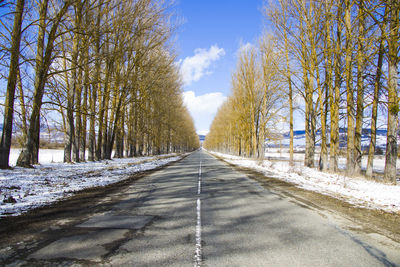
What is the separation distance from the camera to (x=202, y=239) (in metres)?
3.96

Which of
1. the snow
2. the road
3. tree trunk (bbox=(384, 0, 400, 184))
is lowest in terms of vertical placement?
the snow

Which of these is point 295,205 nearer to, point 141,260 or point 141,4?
point 141,260

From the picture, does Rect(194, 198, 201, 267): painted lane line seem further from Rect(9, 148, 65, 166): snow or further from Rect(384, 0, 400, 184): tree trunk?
Rect(9, 148, 65, 166): snow

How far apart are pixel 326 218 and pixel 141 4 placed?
1644cm

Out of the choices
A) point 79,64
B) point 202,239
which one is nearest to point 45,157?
point 79,64

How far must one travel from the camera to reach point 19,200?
21.3 ft

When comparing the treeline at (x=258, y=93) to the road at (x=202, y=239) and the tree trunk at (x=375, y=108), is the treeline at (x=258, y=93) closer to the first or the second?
the tree trunk at (x=375, y=108)

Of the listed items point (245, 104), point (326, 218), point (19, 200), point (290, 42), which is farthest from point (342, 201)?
point (245, 104)

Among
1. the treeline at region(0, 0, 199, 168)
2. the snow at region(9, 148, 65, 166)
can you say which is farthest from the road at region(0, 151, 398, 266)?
the snow at region(9, 148, 65, 166)

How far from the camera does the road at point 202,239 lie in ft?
10.6

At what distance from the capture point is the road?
10.6 ft

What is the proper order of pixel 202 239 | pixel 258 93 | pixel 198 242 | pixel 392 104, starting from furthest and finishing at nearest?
pixel 258 93 → pixel 392 104 → pixel 202 239 → pixel 198 242

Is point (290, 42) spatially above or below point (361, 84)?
above

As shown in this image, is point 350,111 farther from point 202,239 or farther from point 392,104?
point 202,239
